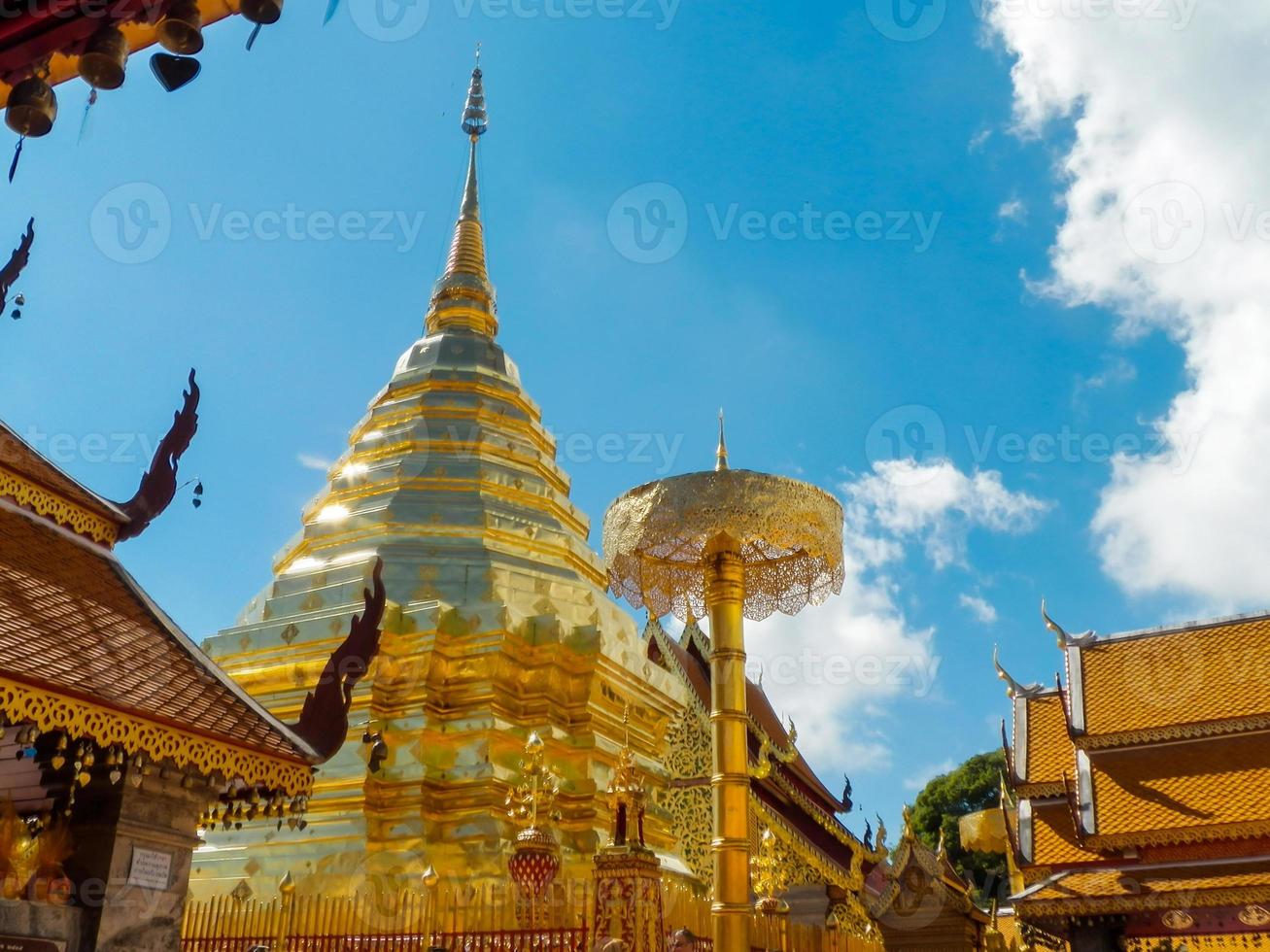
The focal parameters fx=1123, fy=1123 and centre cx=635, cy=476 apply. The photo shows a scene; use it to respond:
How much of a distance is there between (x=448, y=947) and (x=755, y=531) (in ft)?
11.4

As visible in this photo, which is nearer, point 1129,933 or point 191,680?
point 191,680

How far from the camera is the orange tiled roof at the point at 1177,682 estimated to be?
45.9 ft

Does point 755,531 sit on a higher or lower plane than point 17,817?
higher

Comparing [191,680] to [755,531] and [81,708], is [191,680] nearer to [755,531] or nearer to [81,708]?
[81,708]

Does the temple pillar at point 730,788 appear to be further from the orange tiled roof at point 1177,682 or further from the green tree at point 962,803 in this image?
the green tree at point 962,803

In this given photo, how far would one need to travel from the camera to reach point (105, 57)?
109 inches

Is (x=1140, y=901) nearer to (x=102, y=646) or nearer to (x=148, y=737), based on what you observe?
(x=148, y=737)

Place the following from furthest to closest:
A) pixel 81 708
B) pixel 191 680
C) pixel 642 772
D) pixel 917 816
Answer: pixel 917 816 → pixel 642 772 → pixel 191 680 → pixel 81 708

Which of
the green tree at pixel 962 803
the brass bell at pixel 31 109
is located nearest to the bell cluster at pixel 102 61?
the brass bell at pixel 31 109

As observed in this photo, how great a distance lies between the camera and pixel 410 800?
12.2 meters

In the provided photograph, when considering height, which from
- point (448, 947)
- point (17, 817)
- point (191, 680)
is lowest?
point (448, 947)

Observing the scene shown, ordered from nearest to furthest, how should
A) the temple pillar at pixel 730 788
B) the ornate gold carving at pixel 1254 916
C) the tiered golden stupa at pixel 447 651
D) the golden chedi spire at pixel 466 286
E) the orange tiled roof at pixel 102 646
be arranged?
the orange tiled roof at pixel 102 646 < the temple pillar at pixel 730 788 < the ornate gold carving at pixel 1254 916 < the tiered golden stupa at pixel 447 651 < the golden chedi spire at pixel 466 286

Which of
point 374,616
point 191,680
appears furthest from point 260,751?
point 374,616

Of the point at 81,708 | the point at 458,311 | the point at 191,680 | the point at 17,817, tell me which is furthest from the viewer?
the point at 458,311
